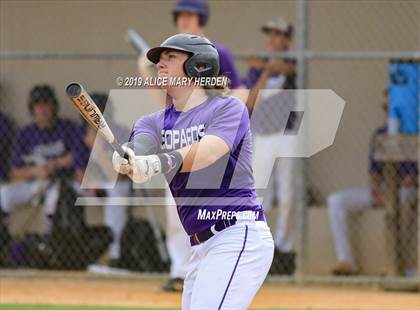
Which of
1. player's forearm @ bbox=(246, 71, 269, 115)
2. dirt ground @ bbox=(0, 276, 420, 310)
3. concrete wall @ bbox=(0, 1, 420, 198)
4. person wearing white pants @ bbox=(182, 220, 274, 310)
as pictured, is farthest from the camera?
concrete wall @ bbox=(0, 1, 420, 198)

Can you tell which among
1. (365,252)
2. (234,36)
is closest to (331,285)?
(365,252)

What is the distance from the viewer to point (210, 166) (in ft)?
14.7

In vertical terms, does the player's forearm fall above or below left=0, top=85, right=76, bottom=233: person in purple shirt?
above

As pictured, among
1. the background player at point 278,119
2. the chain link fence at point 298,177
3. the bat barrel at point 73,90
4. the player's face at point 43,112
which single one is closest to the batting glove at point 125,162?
the bat barrel at point 73,90

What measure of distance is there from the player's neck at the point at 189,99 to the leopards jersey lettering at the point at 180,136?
129 millimetres

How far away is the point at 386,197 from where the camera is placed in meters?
8.47

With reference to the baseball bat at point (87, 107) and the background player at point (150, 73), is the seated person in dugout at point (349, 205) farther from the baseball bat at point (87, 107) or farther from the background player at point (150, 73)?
the baseball bat at point (87, 107)

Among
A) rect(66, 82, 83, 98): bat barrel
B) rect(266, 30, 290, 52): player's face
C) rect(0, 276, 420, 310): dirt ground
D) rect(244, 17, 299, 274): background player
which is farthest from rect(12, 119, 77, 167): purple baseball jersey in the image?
rect(66, 82, 83, 98): bat barrel

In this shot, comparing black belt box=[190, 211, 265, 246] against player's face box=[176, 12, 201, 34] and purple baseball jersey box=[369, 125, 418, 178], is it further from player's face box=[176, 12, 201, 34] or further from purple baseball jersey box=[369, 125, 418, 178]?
purple baseball jersey box=[369, 125, 418, 178]

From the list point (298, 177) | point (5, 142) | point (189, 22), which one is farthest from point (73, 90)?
point (5, 142)

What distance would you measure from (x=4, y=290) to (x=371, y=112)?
3.80 meters

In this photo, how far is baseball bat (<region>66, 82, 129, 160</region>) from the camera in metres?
3.51

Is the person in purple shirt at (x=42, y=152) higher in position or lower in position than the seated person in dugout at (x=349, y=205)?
higher

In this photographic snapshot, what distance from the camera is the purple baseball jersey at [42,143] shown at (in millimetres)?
9117
